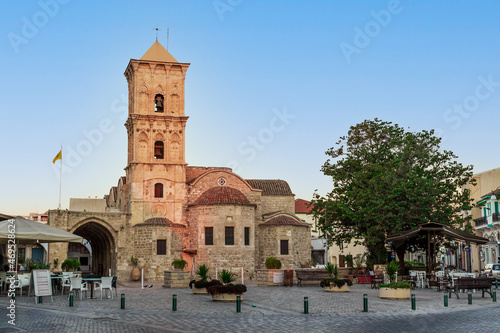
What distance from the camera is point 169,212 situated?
4291 centimetres

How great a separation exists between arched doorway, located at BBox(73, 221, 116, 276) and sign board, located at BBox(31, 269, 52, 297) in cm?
2298

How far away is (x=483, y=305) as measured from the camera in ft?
61.2

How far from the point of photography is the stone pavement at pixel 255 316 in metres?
13.2

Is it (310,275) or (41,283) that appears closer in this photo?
(41,283)

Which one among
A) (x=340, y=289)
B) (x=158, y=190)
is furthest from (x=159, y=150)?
(x=340, y=289)

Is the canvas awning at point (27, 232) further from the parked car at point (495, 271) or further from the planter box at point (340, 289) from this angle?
the parked car at point (495, 271)

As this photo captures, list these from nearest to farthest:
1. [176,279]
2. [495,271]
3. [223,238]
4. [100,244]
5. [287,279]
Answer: [176,279]
[287,279]
[495,271]
[223,238]
[100,244]

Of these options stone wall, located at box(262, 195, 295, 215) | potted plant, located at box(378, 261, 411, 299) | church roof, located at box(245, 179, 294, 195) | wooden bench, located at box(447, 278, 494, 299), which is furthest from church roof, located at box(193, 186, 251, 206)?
wooden bench, located at box(447, 278, 494, 299)

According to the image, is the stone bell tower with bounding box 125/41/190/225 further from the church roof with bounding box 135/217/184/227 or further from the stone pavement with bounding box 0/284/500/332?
the stone pavement with bounding box 0/284/500/332

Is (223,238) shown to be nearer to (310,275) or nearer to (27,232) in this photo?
(310,275)

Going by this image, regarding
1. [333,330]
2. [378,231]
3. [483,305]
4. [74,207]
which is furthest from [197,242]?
[333,330]

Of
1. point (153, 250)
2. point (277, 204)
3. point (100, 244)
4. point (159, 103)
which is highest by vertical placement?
point (159, 103)

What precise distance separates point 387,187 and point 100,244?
28923 mm

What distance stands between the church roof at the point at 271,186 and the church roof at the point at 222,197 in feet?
19.7
